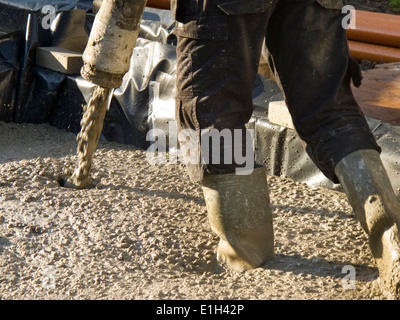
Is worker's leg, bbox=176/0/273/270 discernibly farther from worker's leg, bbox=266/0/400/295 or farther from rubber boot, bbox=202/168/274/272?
worker's leg, bbox=266/0/400/295

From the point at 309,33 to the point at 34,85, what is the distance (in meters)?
2.16

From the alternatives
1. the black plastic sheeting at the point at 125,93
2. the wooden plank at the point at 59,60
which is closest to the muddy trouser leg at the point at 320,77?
the black plastic sheeting at the point at 125,93

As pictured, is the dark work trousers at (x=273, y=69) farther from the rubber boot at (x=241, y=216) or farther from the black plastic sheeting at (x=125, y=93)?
the black plastic sheeting at (x=125, y=93)

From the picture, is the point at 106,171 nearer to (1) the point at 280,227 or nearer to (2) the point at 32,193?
(2) the point at 32,193

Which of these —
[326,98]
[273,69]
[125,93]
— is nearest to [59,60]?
[125,93]

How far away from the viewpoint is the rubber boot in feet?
6.64

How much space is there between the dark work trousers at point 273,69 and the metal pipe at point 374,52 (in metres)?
2.11

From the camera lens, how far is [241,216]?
2053 mm

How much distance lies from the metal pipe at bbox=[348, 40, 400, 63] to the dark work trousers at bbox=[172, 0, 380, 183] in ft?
6.91

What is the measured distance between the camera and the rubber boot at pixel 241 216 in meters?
2.02

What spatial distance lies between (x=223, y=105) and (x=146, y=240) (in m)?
0.70

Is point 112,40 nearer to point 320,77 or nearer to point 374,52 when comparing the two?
point 320,77

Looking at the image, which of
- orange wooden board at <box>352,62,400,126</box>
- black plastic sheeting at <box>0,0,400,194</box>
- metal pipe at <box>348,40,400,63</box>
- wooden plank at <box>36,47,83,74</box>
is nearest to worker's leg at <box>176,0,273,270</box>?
black plastic sheeting at <box>0,0,400,194</box>
